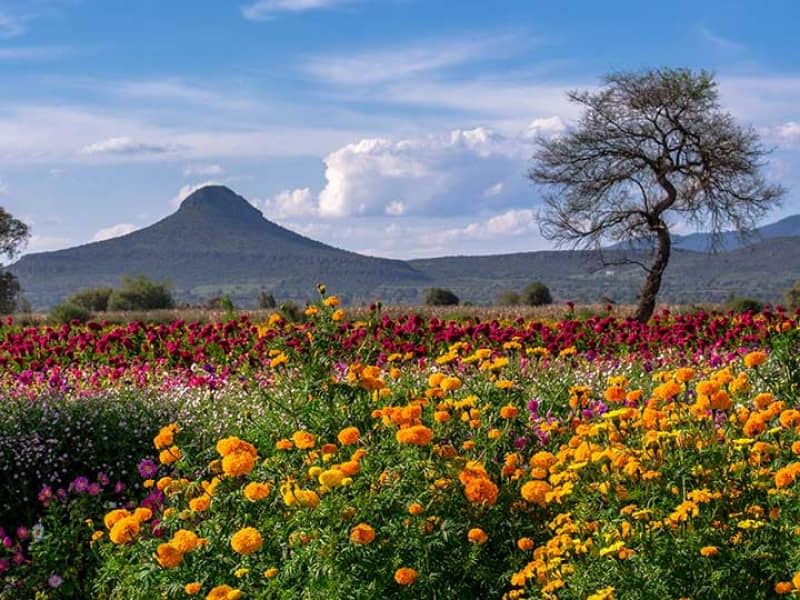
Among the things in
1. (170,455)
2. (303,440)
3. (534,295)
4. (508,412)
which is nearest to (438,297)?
(534,295)

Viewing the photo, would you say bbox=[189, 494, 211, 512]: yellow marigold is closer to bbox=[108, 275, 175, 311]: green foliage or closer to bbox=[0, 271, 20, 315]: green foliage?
bbox=[108, 275, 175, 311]: green foliage

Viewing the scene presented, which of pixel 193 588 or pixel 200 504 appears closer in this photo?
pixel 193 588

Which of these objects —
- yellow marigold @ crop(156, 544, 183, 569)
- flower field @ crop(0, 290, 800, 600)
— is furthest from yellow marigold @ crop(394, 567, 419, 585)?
yellow marigold @ crop(156, 544, 183, 569)

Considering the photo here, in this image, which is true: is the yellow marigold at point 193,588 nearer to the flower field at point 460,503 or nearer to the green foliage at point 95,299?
the flower field at point 460,503

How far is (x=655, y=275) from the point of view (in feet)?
83.9

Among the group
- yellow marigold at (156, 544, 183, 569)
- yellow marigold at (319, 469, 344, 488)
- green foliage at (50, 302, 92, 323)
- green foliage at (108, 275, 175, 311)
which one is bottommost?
yellow marigold at (156, 544, 183, 569)

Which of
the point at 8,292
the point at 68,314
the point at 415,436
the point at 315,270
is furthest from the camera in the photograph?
the point at 315,270

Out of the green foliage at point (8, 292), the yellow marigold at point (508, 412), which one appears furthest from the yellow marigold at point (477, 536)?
the green foliage at point (8, 292)

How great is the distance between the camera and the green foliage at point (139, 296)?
44188 millimetres

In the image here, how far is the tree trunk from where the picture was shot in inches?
1002

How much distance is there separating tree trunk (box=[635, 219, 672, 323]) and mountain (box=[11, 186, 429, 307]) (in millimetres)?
90358

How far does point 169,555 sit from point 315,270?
134 metres

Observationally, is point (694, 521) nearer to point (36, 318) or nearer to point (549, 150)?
point (549, 150)

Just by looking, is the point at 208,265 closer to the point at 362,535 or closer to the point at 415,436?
the point at 415,436
